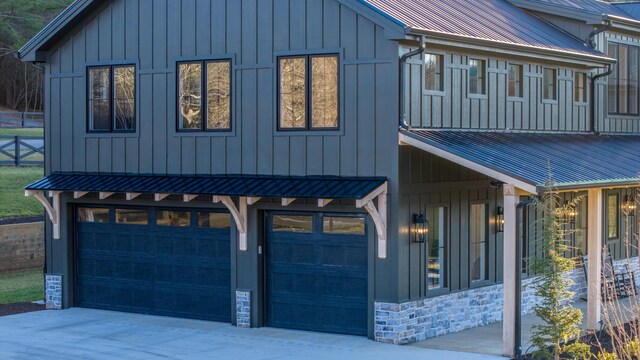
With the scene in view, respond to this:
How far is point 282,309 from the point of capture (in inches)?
701

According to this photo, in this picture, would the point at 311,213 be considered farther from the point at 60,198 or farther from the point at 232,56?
the point at 60,198

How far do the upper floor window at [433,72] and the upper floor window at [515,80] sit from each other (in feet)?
8.14

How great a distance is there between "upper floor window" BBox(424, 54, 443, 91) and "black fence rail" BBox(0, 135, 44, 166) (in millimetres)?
21476

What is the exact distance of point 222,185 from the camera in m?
17.7

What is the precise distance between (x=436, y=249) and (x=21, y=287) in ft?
36.8

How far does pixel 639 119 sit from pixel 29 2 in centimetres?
3735

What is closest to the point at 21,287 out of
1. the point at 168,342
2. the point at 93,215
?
the point at 93,215

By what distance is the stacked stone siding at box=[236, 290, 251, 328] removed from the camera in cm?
1789

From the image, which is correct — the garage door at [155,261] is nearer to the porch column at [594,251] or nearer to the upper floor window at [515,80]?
the upper floor window at [515,80]

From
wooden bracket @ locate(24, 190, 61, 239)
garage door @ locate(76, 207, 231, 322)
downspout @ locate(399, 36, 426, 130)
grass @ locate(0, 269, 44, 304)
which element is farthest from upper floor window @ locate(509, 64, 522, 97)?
grass @ locate(0, 269, 44, 304)

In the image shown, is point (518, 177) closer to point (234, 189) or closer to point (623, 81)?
point (234, 189)

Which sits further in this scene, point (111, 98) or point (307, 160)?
point (111, 98)

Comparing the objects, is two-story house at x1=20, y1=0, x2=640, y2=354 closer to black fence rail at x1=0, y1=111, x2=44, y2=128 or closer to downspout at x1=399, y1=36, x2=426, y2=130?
downspout at x1=399, y1=36, x2=426, y2=130

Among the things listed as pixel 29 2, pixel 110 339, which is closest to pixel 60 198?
pixel 110 339
